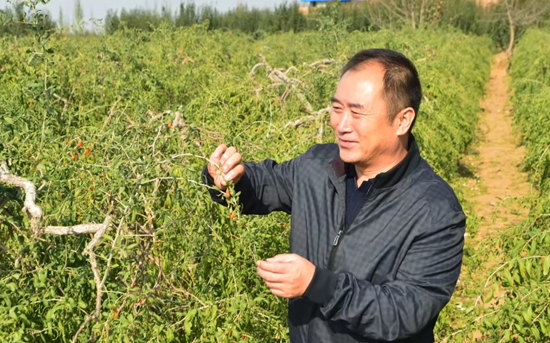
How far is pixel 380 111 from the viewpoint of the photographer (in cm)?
178

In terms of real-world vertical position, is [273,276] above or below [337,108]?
below

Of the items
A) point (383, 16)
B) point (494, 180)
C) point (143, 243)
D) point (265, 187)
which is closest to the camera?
A: point (265, 187)

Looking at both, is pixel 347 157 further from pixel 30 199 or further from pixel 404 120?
pixel 30 199

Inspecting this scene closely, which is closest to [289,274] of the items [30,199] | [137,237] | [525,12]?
[137,237]

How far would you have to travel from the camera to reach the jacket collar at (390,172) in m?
1.82

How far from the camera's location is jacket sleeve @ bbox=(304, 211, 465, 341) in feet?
5.19

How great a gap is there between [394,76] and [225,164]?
0.57 meters

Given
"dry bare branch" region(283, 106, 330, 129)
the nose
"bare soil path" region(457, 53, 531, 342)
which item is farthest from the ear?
"bare soil path" region(457, 53, 531, 342)

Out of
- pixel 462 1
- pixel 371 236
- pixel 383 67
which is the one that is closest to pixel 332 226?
pixel 371 236

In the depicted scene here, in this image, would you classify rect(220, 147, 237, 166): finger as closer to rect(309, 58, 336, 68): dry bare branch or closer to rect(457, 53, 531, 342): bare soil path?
rect(457, 53, 531, 342): bare soil path

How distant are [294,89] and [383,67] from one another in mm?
4458

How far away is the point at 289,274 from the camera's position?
5.14ft

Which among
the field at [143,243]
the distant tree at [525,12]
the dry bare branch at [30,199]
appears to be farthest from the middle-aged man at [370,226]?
the distant tree at [525,12]

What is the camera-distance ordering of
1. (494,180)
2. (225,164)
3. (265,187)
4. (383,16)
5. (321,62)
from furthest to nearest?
(383,16), (494,180), (321,62), (265,187), (225,164)
